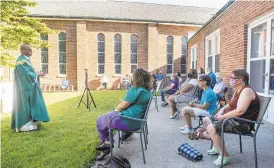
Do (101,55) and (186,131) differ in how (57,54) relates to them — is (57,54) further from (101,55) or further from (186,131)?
(186,131)

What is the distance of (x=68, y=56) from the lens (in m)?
19.1

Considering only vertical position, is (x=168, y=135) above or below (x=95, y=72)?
below

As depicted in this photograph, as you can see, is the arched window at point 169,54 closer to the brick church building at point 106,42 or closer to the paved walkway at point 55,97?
the brick church building at point 106,42

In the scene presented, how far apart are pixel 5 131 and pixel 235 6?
7.07 m

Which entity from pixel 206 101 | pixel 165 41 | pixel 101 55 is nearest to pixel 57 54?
pixel 101 55

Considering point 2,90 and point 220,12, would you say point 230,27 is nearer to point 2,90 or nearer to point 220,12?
point 220,12

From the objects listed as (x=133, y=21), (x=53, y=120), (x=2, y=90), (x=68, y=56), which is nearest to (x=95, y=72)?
(x=68, y=56)

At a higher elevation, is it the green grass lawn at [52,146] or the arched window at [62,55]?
the arched window at [62,55]

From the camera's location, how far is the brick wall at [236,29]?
5.43 m

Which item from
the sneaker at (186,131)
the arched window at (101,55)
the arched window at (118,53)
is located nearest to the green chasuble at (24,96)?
the sneaker at (186,131)

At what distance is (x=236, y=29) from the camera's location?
260 inches

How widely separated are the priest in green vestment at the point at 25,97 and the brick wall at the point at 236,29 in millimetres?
5468

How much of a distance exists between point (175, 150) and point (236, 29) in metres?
4.57

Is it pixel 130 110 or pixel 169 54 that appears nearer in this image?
pixel 130 110
